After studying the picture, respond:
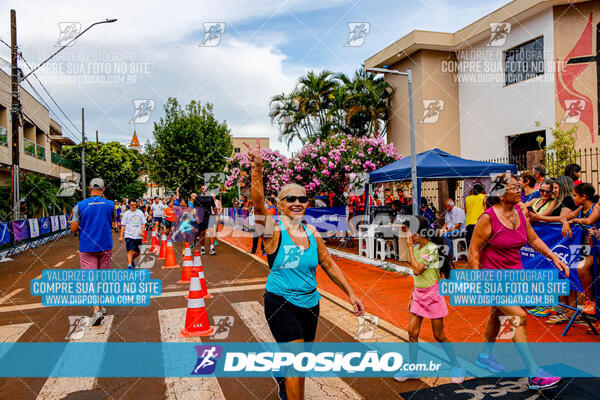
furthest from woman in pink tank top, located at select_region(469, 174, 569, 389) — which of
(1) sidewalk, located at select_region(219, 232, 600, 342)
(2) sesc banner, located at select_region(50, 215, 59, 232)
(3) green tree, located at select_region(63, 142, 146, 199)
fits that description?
(3) green tree, located at select_region(63, 142, 146, 199)

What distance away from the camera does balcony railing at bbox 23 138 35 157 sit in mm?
26906

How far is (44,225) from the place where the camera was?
19.9 metres

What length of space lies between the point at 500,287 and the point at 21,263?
1370cm

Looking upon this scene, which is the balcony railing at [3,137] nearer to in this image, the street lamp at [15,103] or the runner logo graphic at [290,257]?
the street lamp at [15,103]

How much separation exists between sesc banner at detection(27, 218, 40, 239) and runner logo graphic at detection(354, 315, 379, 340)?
1629 cm

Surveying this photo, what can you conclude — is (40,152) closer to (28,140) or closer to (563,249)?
(28,140)


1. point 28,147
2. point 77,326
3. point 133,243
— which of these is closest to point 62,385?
point 77,326

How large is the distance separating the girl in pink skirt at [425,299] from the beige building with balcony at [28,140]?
21.2 meters

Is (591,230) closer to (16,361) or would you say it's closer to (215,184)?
(16,361)

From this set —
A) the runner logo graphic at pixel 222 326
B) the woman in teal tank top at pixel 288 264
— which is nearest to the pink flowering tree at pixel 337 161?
the runner logo graphic at pixel 222 326

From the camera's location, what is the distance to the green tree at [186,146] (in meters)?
36.5

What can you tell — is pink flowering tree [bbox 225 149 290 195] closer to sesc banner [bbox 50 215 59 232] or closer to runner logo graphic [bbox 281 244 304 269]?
sesc banner [bbox 50 215 59 232]

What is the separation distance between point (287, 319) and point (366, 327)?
2870mm

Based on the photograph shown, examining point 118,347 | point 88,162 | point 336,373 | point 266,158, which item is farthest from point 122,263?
point 88,162
